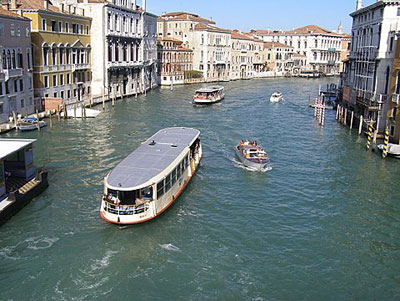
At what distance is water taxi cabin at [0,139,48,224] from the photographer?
62.1 feet

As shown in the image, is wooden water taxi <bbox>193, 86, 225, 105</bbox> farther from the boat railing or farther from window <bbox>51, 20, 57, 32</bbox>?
the boat railing

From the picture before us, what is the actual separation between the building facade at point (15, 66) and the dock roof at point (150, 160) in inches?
635

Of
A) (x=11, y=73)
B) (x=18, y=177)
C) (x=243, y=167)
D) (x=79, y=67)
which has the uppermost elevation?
(x=79, y=67)

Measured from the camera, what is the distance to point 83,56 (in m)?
52.0

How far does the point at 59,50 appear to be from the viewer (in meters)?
45.5

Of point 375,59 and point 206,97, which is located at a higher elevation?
point 375,59

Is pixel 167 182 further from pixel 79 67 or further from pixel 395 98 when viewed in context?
pixel 79 67

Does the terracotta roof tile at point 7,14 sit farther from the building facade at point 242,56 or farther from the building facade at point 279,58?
the building facade at point 279,58

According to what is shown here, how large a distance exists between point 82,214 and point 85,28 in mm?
37690

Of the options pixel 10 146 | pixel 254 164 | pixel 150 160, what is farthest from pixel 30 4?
pixel 150 160

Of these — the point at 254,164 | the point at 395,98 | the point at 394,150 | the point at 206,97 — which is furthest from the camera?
the point at 206,97

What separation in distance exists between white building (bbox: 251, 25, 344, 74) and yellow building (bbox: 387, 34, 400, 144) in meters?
102

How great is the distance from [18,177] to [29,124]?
1501 cm

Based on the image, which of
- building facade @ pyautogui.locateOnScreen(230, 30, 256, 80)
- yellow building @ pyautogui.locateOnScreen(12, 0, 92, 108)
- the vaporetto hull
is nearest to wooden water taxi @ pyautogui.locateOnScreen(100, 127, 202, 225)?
the vaporetto hull
